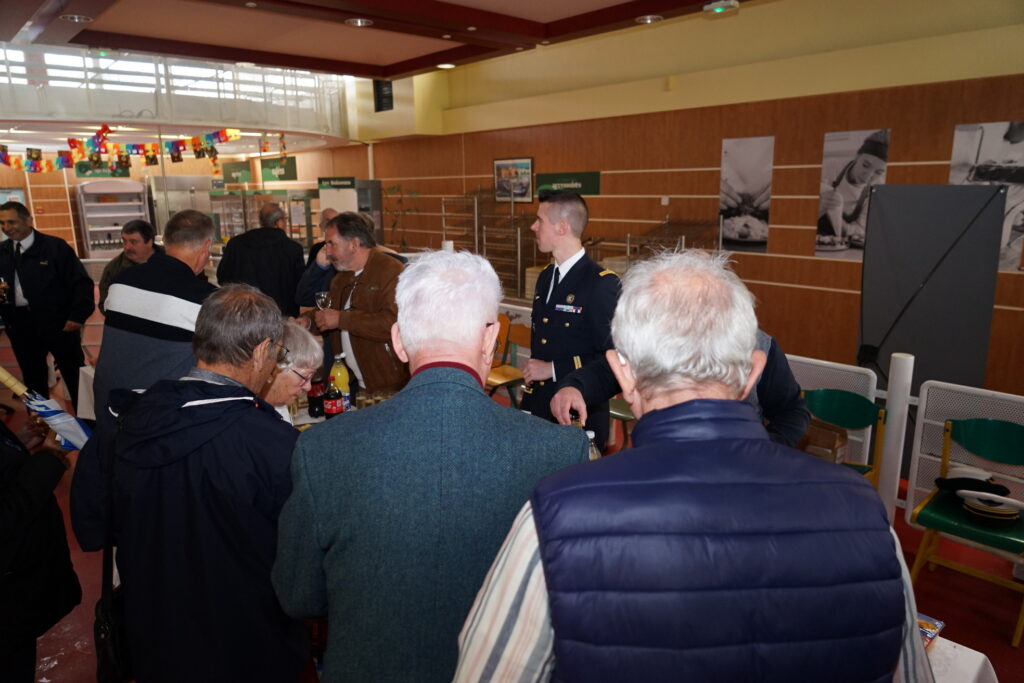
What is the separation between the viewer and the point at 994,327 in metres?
5.86

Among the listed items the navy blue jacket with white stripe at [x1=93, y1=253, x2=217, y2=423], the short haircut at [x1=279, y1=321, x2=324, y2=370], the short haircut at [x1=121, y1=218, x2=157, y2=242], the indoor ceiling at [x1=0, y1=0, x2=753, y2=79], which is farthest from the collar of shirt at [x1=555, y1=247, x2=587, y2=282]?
the short haircut at [x1=121, y1=218, x2=157, y2=242]

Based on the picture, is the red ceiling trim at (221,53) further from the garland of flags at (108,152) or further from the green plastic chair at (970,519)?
the green plastic chair at (970,519)

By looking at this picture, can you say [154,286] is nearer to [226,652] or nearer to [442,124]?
[226,652]

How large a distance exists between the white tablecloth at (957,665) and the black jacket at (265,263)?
478cm

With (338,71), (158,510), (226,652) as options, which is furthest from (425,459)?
(338,71)

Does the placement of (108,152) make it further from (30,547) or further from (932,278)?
(932,278)

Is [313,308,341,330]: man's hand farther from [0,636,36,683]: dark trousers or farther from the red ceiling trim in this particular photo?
the red ceiling trim

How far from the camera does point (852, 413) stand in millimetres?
3521

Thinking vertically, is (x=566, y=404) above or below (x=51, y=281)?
below

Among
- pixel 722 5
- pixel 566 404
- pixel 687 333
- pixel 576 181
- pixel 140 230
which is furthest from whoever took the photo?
pixel 576 181

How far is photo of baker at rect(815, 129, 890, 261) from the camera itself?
631 cm

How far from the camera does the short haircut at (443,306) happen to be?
46.8 inches

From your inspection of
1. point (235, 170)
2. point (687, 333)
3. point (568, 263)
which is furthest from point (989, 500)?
point (235, 170)

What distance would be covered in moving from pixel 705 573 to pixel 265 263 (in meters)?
4.95
